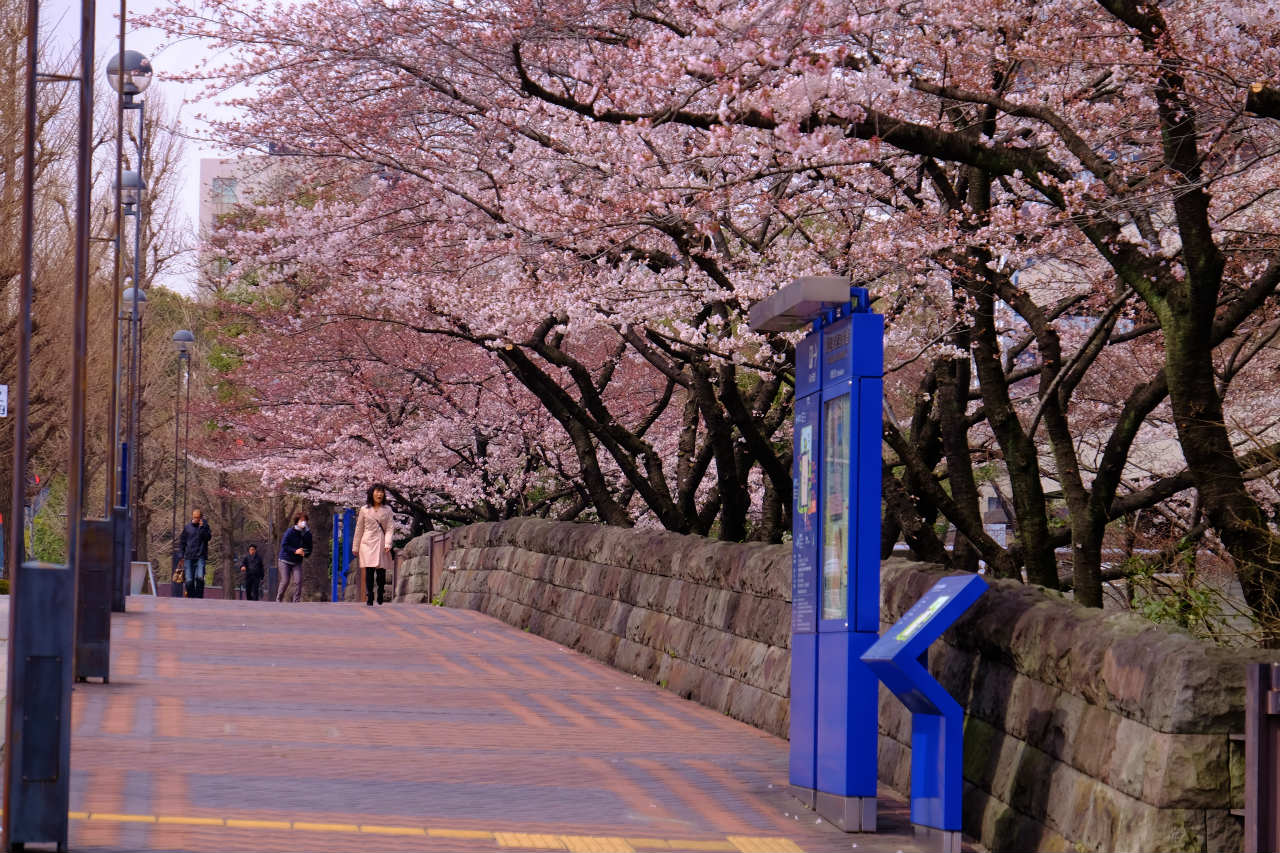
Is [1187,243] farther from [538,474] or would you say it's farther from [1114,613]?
[538,474]

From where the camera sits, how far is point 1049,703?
754cm

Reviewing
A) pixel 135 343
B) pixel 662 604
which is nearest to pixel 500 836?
pixel 662 604

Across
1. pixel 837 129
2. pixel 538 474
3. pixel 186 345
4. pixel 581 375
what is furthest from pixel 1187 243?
pixel 186 345

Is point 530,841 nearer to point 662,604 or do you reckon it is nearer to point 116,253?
point 662,604

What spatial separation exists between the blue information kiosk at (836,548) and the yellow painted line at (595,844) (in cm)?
122

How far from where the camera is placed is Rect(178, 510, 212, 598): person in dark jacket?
3744cm

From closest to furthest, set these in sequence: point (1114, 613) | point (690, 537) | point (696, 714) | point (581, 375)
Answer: point (1114, 613)
point (696, 714)
point (690, 537)
point (581, 375)

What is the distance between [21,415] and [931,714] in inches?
159

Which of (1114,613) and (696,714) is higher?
(1114,613)

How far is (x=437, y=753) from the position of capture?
412 inches

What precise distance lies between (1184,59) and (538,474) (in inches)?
1011

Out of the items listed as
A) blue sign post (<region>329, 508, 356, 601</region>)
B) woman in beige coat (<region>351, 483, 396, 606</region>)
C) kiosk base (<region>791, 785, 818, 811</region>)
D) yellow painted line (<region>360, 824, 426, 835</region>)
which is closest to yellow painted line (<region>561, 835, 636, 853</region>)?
yellow painted line (<region>360, 824, 426, 835</region>)

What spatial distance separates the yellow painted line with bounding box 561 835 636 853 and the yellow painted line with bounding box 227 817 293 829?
121cm

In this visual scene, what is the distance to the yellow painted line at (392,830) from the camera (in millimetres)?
7750
